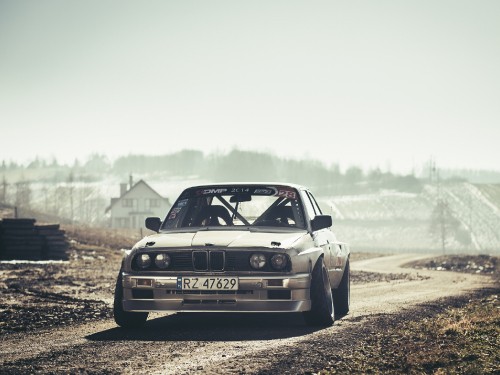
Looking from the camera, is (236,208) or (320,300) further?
(236,208)

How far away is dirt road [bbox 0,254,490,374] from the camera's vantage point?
639 cm

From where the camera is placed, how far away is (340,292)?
11141mm

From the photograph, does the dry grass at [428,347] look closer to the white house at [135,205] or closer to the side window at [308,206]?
the side window at [308,206]

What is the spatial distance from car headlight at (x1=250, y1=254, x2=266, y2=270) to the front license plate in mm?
257

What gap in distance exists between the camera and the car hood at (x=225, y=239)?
336 inches

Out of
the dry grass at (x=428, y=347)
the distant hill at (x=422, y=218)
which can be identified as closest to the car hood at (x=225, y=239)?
the dry grass at (x=428, y=347)

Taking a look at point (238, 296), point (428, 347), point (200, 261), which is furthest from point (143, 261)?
point (428, 347)

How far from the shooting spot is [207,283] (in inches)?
330

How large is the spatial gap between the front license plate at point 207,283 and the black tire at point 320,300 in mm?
999

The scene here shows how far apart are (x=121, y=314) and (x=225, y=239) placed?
1.53 meters

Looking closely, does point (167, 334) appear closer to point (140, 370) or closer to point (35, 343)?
point (35, 343)

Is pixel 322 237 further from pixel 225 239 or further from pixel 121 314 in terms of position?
pixel 121 314

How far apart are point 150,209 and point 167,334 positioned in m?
99.8

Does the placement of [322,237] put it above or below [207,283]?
above
